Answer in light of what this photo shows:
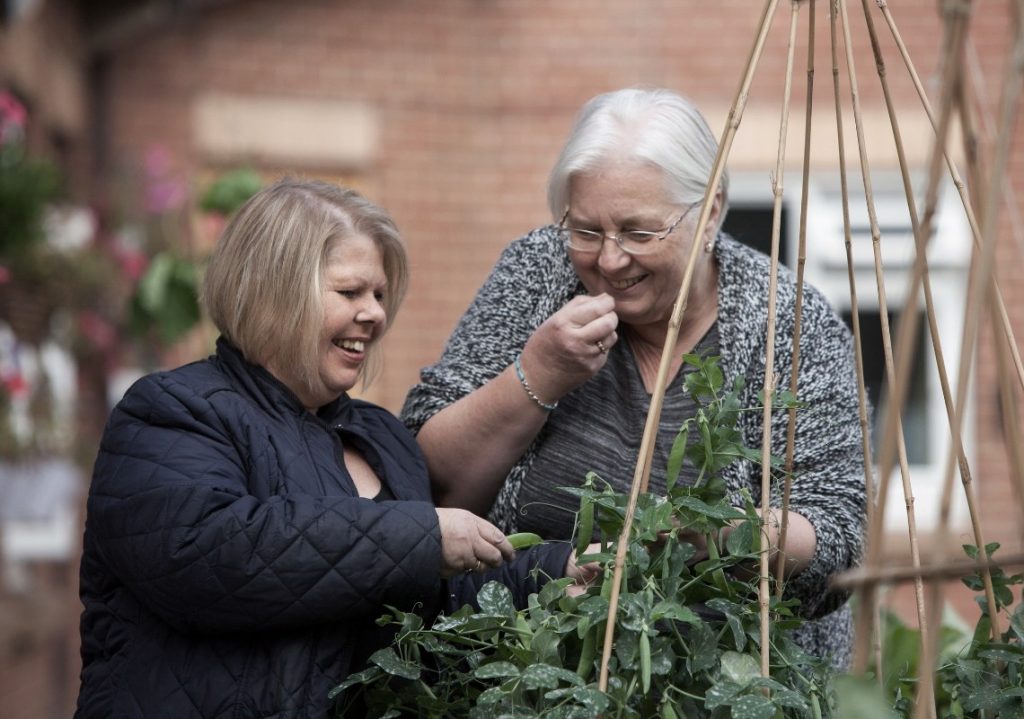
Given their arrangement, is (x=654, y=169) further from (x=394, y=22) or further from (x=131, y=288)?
(x=394, y=22)

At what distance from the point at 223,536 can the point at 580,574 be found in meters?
0.50

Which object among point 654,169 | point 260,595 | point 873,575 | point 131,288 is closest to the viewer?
point 873,575

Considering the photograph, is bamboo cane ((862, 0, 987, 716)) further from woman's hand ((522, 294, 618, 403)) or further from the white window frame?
the white window frame

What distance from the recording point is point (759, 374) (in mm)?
2201

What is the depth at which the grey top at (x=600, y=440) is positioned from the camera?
2201 millimetres

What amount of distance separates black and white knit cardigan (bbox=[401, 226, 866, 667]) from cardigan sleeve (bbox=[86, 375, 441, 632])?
1.62ft

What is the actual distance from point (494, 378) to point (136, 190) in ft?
12.6

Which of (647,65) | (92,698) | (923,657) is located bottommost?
(92,698)

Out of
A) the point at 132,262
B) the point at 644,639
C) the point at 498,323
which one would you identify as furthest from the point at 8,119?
the point at 644,639

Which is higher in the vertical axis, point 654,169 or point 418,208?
point 418,208

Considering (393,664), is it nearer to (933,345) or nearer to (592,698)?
(592,698)

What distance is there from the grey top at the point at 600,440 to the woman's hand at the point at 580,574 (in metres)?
0.18

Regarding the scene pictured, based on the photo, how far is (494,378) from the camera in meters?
2.25

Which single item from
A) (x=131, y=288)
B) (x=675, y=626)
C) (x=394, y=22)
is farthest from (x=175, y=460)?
(x=394, y=22)
